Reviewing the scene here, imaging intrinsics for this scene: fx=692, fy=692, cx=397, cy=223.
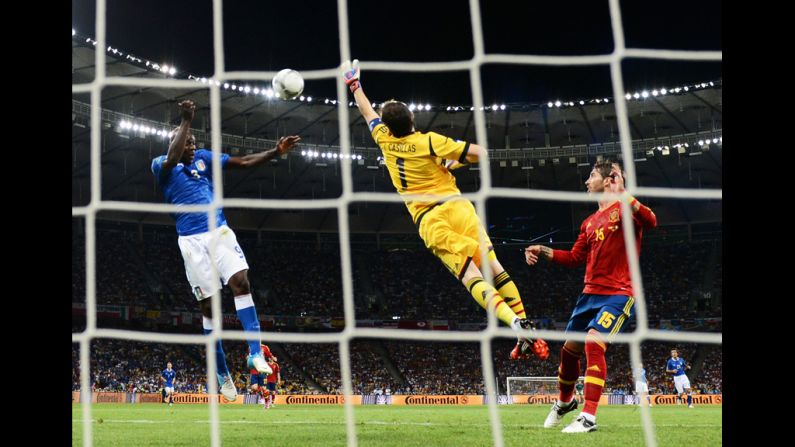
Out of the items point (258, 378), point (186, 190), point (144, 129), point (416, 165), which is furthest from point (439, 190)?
point (144, 129)

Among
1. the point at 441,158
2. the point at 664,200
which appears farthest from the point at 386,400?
the point at 441,158

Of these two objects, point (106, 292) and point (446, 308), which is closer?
point (106, 292)

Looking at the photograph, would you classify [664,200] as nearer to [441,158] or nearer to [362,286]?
[362,286]

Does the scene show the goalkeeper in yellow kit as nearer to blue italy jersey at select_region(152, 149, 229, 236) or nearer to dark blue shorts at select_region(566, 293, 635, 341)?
dark blue shorts at select_region(566, 293, 635, 341)

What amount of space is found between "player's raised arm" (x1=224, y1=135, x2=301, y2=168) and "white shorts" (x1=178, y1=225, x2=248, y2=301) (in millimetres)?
561

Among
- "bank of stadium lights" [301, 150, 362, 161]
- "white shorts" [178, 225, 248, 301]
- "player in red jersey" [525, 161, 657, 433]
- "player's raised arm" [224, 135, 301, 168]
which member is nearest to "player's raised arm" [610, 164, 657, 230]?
"player in red jersey" [525, 161, 657, 433]

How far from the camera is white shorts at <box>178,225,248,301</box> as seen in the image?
5.93 m

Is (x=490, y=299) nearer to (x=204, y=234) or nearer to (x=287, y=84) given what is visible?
(x=287, y=84)

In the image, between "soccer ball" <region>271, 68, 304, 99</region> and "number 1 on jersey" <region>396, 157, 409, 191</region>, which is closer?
"soccer ball" <region>271, 68, 304, 99</region>

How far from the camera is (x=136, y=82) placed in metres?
4.90

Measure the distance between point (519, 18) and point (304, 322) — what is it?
16375mm

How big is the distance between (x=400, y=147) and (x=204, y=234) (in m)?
1.89
